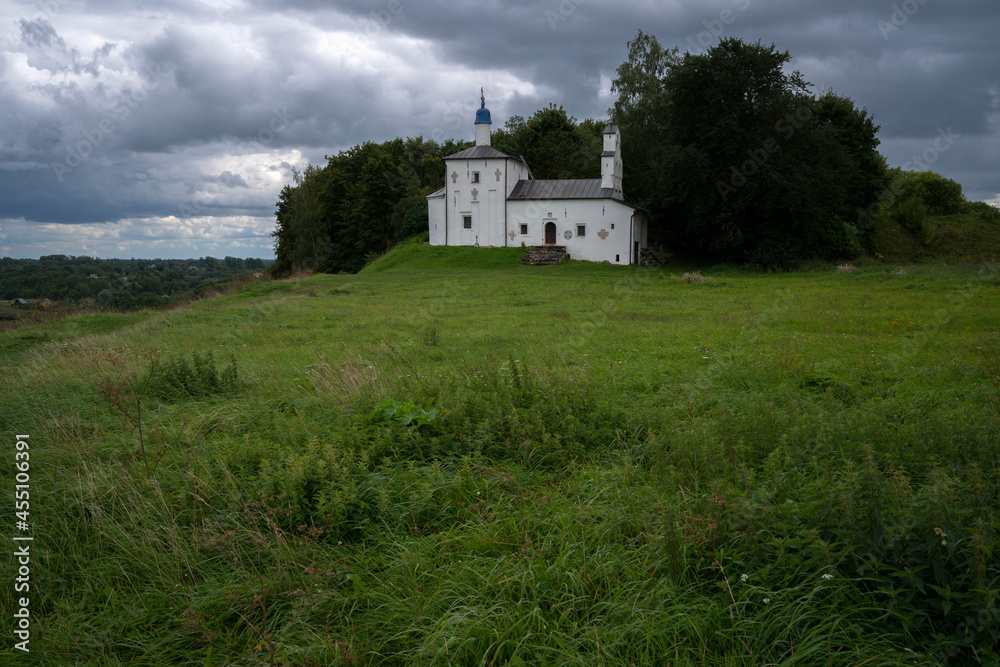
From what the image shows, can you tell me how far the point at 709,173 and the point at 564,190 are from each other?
1306 cm

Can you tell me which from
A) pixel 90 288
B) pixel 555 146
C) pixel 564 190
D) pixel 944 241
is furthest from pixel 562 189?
pixel 90 288

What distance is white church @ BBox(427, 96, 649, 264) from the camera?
145ft

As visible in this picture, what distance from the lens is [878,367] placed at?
908 centimetres

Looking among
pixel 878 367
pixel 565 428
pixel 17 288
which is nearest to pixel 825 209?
pixel 878 367

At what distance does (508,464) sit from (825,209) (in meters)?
37.5

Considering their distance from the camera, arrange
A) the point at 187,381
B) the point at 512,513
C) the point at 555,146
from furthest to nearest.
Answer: the point at 555,146 < the point at 187,381 < the point at 512,513

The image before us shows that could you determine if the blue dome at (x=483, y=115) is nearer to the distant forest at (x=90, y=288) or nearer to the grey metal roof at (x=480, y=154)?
the grey metal roof at (x=480, y=154)

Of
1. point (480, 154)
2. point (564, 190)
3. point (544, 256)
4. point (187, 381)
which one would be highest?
point (480, 154)

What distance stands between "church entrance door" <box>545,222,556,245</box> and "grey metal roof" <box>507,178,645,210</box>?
2.16m

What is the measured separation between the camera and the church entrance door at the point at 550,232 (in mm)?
46312

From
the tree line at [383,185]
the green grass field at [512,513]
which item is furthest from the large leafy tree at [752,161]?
the green grass field at [512,513]

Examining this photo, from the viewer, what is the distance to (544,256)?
43.0 metres

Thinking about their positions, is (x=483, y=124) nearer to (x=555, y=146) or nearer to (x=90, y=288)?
(x=555, y=146)

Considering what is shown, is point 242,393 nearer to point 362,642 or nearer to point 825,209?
point 362,642
